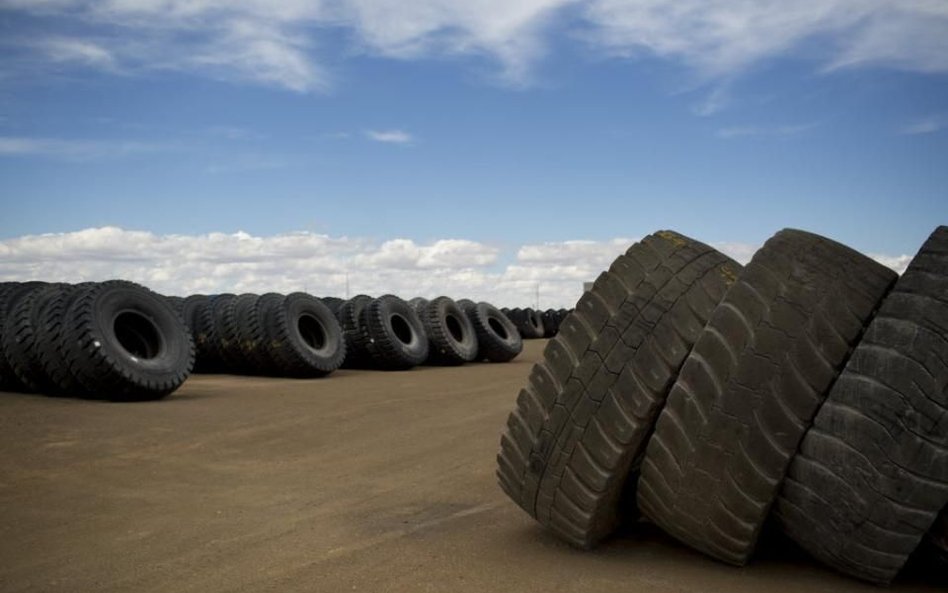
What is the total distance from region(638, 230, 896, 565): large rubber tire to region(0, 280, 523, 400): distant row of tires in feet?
29.6

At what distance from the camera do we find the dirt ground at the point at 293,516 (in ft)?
13.7

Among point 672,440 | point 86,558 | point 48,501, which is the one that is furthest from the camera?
point 48,501

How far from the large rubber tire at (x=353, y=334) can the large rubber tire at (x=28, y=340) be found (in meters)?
7.05

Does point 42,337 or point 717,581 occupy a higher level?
point 42,337

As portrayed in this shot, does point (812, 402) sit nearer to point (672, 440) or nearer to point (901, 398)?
point (901, 398)

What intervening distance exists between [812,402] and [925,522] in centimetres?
72

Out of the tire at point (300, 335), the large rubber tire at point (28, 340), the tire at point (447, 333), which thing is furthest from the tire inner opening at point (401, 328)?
Answer: the large rubber tire at point (28, 340)

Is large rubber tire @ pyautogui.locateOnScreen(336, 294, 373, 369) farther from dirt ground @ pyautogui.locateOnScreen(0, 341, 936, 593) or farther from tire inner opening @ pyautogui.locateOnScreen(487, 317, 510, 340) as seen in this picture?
dirt ground @ pyautogui.locateOnScreen(0, 341, 936, 593)

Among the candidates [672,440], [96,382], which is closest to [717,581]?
[672,440]

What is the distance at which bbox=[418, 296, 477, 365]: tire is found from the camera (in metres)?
19.6

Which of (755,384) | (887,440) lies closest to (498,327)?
(755,384)

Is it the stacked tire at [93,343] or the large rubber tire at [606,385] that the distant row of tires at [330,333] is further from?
the large rubber tire at [606,385]

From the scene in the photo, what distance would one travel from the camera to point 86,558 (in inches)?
183

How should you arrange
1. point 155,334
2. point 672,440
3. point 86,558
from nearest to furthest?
point 672,440 → point 86,558 → point 155,334
